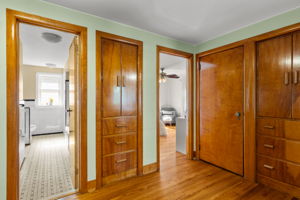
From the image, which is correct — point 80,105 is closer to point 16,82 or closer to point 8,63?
point 16,82

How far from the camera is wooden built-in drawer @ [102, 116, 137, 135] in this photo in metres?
2.18

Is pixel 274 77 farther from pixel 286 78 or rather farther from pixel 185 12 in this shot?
pixel 185 12

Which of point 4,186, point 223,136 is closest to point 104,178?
point 4,186

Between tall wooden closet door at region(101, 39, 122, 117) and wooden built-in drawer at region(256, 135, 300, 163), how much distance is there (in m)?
2.12

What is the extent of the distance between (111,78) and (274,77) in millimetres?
2254

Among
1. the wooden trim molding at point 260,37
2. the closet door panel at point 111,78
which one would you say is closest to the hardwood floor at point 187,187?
the closet door panel at point 111,78

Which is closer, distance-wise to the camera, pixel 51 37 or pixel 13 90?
pixel 13 90

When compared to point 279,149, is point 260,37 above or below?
above

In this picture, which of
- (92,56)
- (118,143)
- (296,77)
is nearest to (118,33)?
(92,56)

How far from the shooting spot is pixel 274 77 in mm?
2072

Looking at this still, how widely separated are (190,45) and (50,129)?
5.34 meters

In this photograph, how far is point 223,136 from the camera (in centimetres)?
266

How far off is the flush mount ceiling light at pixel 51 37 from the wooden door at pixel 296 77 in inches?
139

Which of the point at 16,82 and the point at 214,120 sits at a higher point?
the point at 16,82
